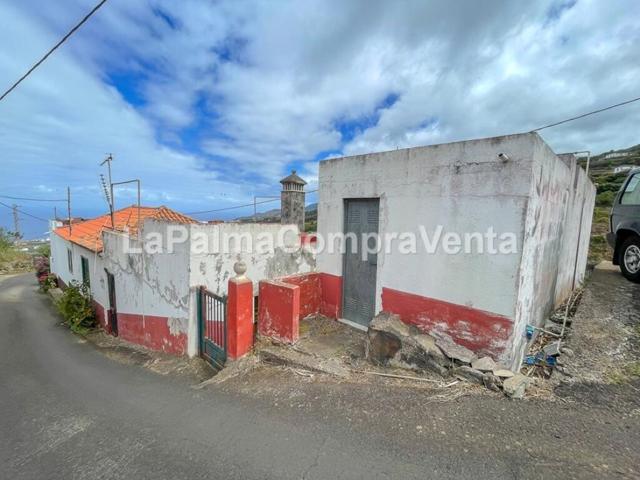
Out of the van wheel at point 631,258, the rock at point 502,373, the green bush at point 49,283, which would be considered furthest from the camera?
the green bush at point 49,283

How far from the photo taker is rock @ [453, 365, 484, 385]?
12.1 ft

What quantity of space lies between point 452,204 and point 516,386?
2.56 m

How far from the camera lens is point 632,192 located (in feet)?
22.6

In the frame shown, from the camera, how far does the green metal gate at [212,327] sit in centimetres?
538

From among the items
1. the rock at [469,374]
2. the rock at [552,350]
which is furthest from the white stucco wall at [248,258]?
the rock at [552,350]

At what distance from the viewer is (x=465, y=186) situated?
170 inches

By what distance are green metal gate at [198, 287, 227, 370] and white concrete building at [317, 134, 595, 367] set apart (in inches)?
97.8

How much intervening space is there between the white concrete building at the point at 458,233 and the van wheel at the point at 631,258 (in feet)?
6.21

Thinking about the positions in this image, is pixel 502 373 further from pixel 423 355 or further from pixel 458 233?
pixel 458 233

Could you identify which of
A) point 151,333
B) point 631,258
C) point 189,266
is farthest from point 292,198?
point 631,258

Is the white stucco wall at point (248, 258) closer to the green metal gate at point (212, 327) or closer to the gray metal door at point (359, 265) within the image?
the green metal gate at point (212, 327)

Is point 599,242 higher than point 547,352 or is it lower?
higher

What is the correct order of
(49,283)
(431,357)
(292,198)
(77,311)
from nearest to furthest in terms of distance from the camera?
(431,357) < (292,198) < (77,311) < (49,283)

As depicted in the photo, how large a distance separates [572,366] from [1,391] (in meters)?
10.8
